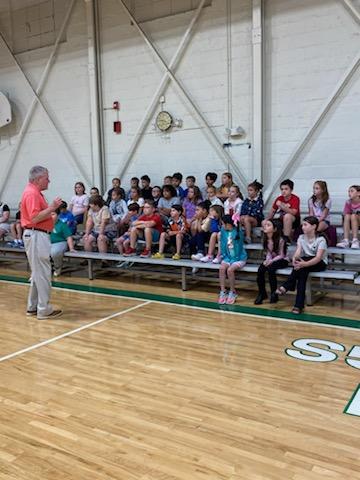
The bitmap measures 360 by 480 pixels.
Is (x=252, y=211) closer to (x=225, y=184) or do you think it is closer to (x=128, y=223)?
(x=225, y=184)

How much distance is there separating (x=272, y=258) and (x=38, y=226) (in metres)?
2.54

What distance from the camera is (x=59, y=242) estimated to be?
7121 mm

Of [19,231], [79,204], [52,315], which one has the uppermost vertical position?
[79,204]

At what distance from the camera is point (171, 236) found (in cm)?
641

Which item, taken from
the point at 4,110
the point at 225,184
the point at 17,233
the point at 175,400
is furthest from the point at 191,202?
the point at 4,110

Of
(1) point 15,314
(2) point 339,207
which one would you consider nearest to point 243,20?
(2) point 339,207

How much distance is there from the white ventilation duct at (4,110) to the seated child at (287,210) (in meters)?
6.31

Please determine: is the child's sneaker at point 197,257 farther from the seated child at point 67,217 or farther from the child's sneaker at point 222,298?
the seated child at point 67,217

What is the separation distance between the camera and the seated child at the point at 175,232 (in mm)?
6180

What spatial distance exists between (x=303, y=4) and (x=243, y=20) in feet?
2.98

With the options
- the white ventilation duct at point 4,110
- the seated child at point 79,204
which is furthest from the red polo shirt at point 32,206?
the white ventilation duct at point 4,110

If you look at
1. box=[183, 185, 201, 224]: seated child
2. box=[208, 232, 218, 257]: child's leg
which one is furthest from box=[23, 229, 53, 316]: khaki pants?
box=[183, 185, 201, 224]: seated child

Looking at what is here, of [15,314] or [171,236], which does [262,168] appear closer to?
[171,236]

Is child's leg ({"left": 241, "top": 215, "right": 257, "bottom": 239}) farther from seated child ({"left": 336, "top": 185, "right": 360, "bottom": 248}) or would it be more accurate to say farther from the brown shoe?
the brown shoe
